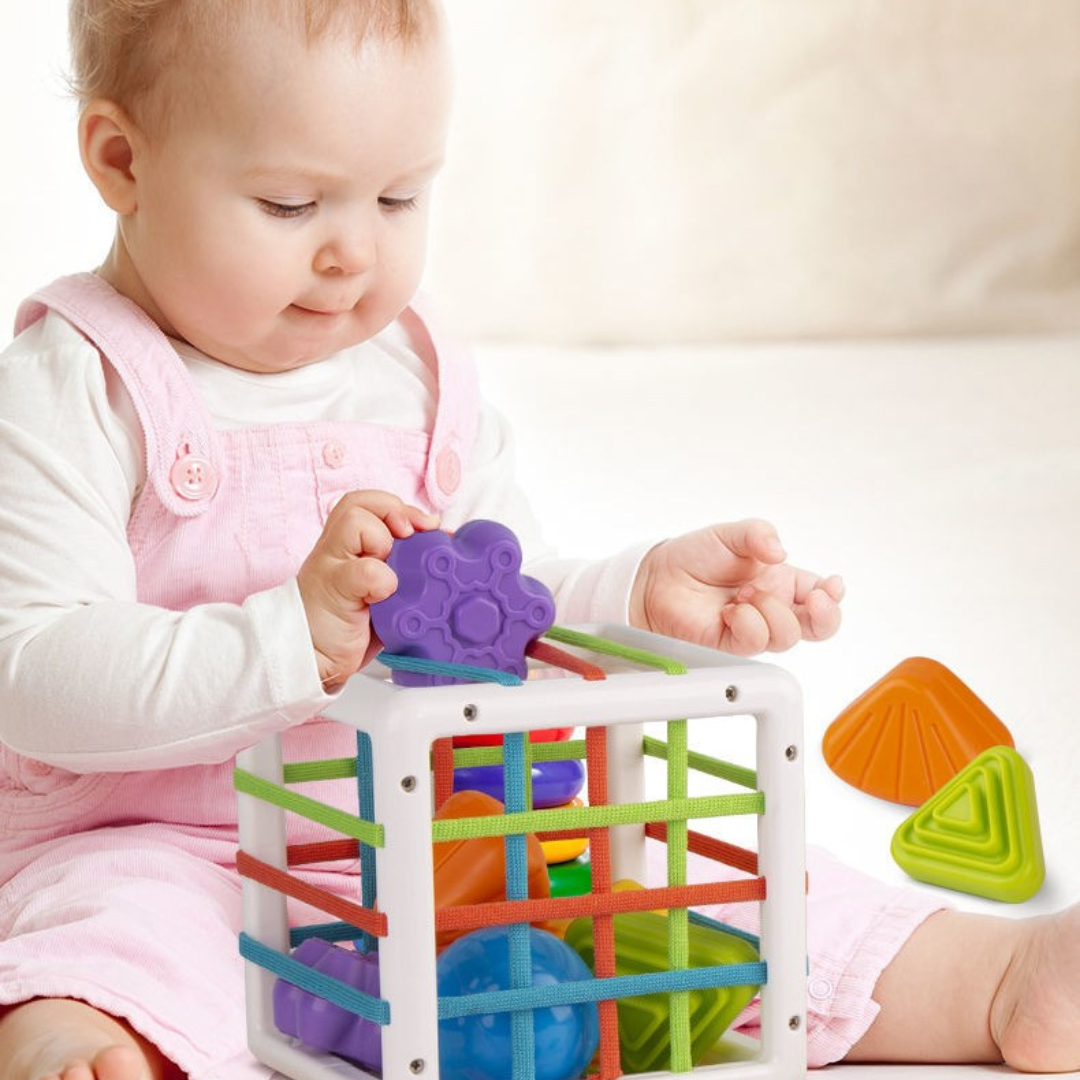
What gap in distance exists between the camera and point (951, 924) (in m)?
1.00

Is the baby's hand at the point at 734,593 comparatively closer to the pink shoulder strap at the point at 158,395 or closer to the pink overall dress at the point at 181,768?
the pink overall dress at the point at 181,768

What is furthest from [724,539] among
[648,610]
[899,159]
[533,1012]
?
[899,159]

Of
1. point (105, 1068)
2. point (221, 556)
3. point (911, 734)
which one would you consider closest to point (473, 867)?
point (105, 1068)

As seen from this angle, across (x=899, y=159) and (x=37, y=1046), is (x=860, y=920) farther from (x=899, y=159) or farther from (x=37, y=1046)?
(x=899, y=159)

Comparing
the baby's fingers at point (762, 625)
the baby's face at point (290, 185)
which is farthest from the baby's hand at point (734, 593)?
the baby's face at point (290, 185)

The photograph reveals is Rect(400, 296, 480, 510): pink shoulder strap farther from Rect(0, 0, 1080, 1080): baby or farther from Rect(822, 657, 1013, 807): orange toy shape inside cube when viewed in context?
Rect(822, 657, 1013, 807): orange toy shape inside cube

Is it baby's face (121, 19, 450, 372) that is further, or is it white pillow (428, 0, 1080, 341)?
white pillow (428, 0, 1080, 341)

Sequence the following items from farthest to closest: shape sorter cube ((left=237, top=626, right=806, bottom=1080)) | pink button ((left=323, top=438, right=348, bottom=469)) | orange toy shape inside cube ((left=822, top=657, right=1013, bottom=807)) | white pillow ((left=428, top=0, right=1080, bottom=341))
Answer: white pillow ((left=428, top=0, right=1080, bottom=341))
orange toy shape inside cube ((left=822, top=657, right=1013, bottom=807))
pink button ((left=323, top=438, right=348, bottom=469))
shape sorter cube ((left=237, top=626, right=806, bottom=1080))

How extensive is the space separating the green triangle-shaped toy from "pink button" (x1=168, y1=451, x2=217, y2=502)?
0.51 meters

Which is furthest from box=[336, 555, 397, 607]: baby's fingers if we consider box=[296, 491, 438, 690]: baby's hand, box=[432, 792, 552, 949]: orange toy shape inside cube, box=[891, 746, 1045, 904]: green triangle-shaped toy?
box=[891, 746, 1045, 904]: green triangle-shaped toy

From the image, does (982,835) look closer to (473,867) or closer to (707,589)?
(707,589)

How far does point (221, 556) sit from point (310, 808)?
266mm

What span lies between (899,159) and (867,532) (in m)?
0.99

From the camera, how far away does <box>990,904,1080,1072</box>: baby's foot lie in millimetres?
915
